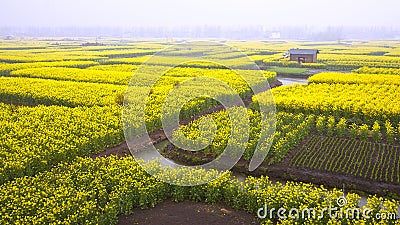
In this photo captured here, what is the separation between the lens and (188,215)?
9.95 meters

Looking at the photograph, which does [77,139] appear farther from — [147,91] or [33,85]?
[33,85]

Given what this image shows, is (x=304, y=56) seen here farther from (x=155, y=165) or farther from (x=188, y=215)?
(x=188, y=215)

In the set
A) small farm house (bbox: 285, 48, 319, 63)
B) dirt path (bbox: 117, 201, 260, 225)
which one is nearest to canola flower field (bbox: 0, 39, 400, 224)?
dirt path (bbox: 117, 201, 260, 225)

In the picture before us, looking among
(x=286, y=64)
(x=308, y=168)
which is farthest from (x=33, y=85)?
(x=286, y=64)

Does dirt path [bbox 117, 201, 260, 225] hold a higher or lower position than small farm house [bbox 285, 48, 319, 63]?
lower

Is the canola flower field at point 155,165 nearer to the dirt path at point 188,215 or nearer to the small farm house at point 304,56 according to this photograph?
the dirt path at point 188,215

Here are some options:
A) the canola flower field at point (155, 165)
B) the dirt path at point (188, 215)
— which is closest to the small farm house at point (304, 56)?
the canola flower field at point (155, 165)

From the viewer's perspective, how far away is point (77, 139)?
1398 centimetres

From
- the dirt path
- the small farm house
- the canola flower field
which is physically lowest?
the dirt path

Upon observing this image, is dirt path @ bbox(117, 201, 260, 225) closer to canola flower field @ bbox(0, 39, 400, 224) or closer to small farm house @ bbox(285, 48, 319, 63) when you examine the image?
canola flower field @ bbox(0, 39, 400, 224)

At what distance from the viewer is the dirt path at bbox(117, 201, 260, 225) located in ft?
31.6

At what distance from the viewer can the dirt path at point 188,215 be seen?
31.6ft

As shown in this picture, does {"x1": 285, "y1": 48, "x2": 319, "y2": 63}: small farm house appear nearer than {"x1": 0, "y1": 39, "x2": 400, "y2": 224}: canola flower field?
No

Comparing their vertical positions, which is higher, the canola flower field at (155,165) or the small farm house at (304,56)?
the small farm house at (304,56)
